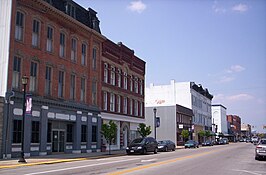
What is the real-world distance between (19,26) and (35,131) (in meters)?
8.22

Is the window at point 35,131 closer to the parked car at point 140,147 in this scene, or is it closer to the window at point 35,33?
the window at point 35,33

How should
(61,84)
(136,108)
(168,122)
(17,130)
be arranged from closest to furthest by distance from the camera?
(17,130) < (61,84) < (136,108) < (168,122)

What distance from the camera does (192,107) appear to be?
8062cm

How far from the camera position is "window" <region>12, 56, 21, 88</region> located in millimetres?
26395

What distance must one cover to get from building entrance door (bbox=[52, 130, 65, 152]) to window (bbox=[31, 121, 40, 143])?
9.46 ft

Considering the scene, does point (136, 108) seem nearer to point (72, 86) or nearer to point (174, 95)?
point (72, 86)

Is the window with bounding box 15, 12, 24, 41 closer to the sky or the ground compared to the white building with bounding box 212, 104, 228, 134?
closer to the sky

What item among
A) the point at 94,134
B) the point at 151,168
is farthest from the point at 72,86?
the point at 151,168

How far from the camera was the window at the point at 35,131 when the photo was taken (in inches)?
1092

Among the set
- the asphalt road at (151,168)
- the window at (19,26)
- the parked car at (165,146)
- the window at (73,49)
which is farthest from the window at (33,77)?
the parked car at (165,146)

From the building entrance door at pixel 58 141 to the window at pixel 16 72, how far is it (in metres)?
6.51

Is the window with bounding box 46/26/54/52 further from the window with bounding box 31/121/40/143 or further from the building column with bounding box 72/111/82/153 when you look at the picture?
the building column with bounding box 72/111/82/153

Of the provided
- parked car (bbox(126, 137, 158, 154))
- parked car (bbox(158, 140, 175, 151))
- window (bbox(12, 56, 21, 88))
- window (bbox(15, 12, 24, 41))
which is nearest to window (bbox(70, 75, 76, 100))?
parked car (bbox(126, 137, 158, 154))

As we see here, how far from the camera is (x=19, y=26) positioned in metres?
27.2
